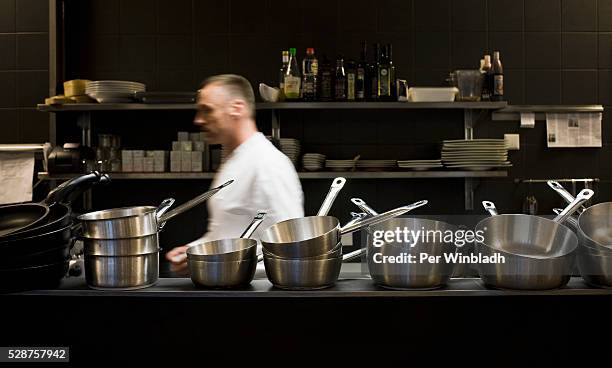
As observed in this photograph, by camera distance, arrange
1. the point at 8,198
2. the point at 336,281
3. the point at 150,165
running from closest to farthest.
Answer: the point at 336,281 < the point at 150,165 < the point at 8,198

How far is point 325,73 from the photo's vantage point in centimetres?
316

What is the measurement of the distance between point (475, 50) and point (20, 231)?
2819mm

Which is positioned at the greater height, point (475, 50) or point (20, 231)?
point (475, 50)

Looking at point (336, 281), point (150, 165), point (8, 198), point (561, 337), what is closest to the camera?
point (561, 337)

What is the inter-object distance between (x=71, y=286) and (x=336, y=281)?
56 centimetres

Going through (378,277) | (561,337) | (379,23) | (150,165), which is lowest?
(561,337)

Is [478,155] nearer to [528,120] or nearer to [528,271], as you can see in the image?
[528,120]

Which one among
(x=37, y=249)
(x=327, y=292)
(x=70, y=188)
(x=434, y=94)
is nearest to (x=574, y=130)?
(x=434, y=94)

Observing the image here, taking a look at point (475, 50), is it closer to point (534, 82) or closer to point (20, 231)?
point (534, 82)

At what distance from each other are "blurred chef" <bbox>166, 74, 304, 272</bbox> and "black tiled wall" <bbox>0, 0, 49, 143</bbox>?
1522mm

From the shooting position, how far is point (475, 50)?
135 inches

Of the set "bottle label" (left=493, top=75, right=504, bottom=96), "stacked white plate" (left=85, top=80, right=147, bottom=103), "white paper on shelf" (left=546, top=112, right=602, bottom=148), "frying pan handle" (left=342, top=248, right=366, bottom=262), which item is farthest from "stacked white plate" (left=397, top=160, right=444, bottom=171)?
"frying pan handle" (left=342, top=248, right=366, bottom=262)

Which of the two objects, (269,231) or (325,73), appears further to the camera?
(325,73)

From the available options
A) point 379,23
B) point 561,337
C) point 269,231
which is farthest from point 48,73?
point 561,337
